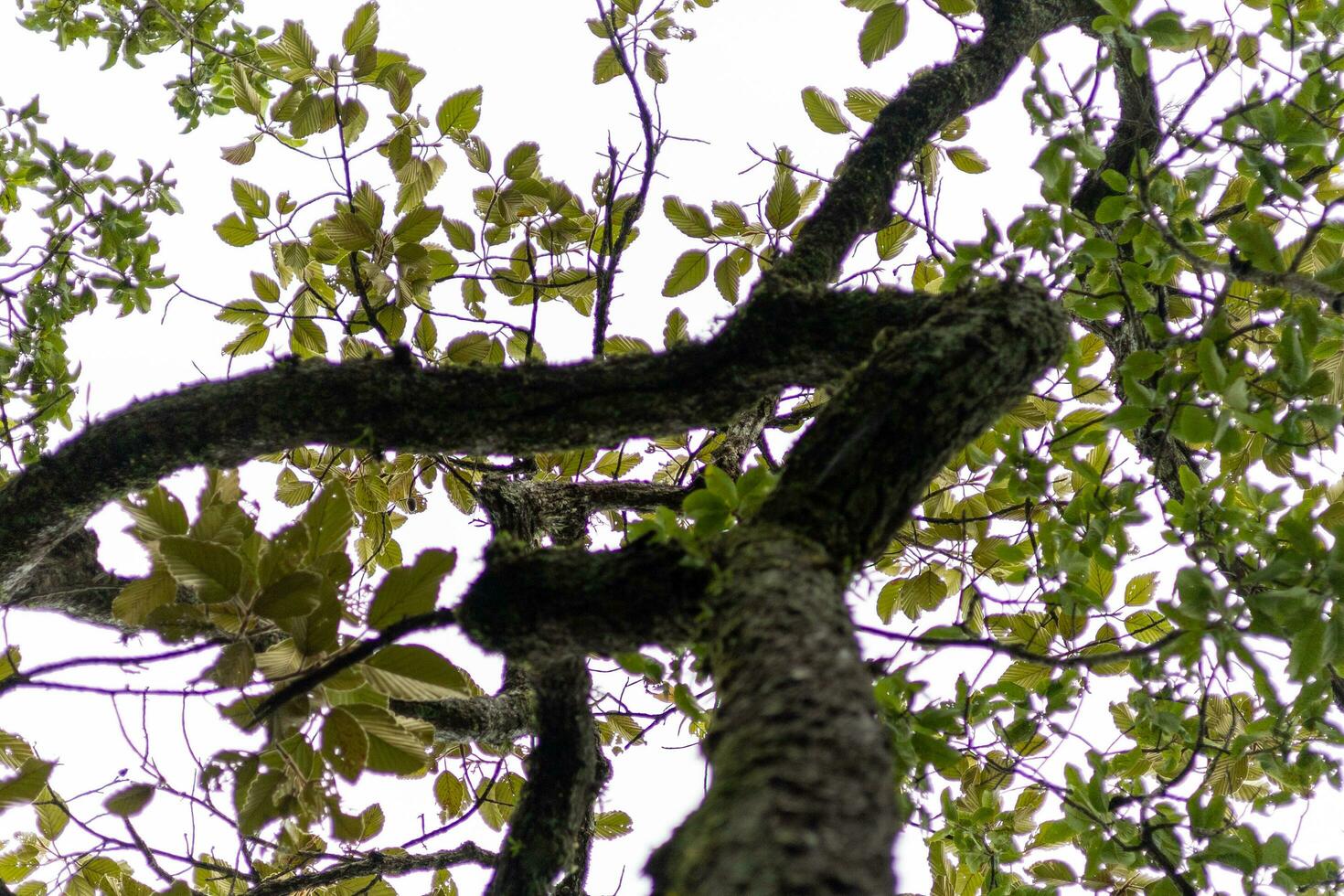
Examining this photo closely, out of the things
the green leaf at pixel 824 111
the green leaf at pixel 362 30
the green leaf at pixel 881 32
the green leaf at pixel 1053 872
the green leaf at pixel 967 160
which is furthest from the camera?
the green leaf at pixel 967 160

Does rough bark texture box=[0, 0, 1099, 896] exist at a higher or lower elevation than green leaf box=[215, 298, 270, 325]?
lower

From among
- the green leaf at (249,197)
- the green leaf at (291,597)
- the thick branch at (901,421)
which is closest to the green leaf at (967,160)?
the thick branch at (901,421)

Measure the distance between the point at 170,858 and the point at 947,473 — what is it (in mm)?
2280

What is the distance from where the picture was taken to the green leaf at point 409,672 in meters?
1.19

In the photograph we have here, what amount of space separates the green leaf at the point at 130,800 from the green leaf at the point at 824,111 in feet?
7.68

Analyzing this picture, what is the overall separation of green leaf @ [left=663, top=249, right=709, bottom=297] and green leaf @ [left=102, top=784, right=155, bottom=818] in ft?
5.77

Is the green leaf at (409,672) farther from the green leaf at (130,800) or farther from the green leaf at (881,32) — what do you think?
the green leaf at (881,32)

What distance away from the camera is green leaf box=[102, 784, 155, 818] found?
131cm

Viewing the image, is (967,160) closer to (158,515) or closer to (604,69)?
(604,69)

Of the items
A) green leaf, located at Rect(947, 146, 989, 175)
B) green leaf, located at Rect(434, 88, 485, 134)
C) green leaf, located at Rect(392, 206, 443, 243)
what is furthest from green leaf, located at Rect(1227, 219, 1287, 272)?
green leaf, located at Rect(434, 88, 485, 134)

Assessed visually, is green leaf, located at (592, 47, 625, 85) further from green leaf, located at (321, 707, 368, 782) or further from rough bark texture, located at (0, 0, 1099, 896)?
green leaf, located at (321, 707, 368, 782)

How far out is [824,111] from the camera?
2432 millimetres

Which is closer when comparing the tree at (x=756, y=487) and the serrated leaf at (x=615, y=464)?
the tree at (x=756, y=487)

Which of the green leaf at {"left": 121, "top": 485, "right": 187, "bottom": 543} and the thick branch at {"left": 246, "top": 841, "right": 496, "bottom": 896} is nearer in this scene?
the green leaf at {"left": 121, "top": 485, "right": 187, "bottom": 543}
